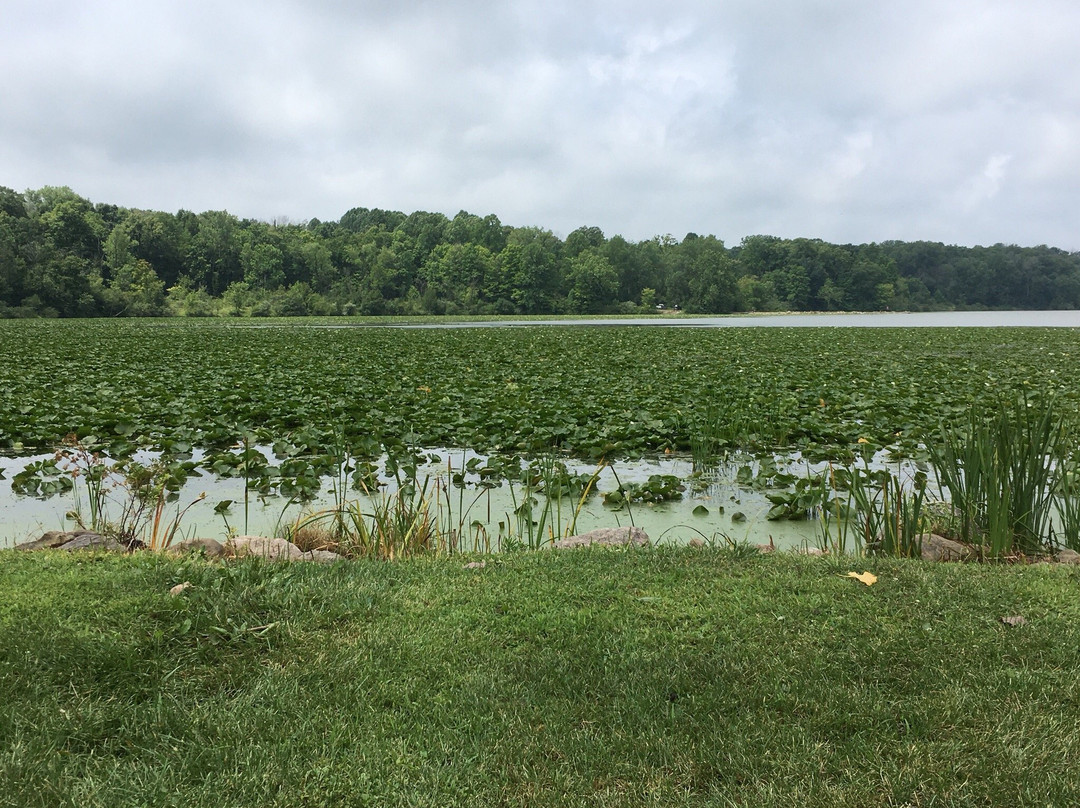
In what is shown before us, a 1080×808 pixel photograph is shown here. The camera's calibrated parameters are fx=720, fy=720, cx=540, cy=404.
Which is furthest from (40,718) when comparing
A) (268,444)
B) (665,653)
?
(268,444)

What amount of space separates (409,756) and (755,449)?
6326mm

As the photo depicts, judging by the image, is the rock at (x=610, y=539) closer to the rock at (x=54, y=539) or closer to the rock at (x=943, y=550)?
the rock at (x=943, y=550)

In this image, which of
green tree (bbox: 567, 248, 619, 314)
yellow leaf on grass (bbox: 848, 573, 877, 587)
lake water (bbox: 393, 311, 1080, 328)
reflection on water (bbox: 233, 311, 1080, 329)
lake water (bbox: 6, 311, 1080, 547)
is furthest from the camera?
green tree (bbox: 567, 248, 619, 314)

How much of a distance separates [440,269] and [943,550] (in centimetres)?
8898

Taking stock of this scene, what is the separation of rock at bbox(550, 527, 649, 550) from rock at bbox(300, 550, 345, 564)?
52.8 inches

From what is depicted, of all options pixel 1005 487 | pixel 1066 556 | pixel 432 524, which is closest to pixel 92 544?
pixel 432 524

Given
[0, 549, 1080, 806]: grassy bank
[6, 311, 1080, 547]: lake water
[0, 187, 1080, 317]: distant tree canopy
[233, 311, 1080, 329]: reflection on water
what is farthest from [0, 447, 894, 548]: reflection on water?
[0, 187, 1080, 317]: distant tree canopy

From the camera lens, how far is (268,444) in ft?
27.6

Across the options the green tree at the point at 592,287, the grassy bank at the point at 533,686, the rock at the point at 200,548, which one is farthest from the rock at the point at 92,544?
the green tree at the point at 592,287

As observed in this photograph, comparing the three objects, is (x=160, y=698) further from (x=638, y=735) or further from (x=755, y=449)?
(x=755, y=449)

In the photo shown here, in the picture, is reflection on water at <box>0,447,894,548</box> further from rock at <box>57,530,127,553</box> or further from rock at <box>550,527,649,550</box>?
rock at <box>57,530,127,553</box>

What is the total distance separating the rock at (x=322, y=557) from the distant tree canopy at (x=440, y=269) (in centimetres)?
5287

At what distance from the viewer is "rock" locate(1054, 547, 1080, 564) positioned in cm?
438

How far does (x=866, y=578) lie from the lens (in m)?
3.70
